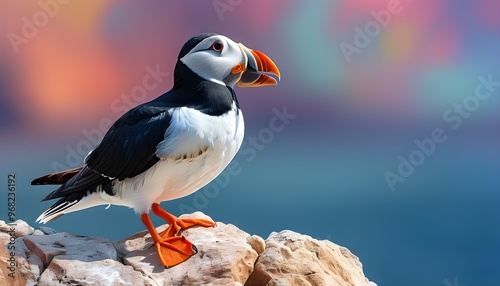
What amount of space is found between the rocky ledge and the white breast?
0.38m

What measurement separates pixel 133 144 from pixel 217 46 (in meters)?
0.97

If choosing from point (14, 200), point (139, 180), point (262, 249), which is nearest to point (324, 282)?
point (262, 249)

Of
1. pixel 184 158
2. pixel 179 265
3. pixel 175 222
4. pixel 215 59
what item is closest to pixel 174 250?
pixel 179 265

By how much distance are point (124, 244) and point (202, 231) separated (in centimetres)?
60

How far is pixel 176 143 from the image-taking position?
4902 mm

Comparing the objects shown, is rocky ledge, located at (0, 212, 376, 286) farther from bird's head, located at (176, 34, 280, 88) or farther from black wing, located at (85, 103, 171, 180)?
bird's head, located at (176, 34, 280, 88)

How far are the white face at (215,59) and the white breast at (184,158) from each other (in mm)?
286

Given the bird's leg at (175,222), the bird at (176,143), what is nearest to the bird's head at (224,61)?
the bird at (176,143)

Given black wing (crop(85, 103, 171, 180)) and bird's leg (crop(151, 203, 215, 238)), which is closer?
black wing (crop(85, 103, 171, 180))

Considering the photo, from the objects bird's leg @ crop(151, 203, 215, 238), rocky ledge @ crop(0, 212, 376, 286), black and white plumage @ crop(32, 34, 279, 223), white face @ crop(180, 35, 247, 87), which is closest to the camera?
rocky ledge @ crop(0, 212, 376, 286)

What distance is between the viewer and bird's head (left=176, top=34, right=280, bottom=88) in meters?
5.24

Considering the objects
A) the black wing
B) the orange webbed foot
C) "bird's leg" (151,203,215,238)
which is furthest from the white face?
the orange webbed foot

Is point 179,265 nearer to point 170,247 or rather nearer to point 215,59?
point 170,247

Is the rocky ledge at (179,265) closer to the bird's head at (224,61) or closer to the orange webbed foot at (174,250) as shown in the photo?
the orange webbed foot at (174,250)
